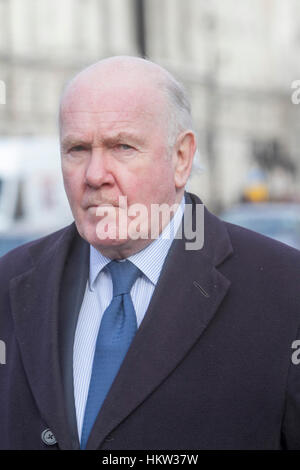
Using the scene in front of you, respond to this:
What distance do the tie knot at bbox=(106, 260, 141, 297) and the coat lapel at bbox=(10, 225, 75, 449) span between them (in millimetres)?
153

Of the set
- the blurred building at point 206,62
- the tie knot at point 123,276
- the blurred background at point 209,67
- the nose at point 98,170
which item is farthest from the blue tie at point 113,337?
the blurred building at point 206,62

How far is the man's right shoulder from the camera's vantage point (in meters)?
2.90

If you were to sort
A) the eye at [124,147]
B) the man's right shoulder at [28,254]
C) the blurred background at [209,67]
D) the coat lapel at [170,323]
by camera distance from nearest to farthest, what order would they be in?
the coat lapel at [170,323] < the eye at [124,147] < the man's right shoulder at [28,254] < the blurred background at [209,67]

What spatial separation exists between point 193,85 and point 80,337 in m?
38.5

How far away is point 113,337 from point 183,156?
51cm

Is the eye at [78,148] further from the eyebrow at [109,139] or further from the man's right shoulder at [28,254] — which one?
the man's right shoulder at [28,254]

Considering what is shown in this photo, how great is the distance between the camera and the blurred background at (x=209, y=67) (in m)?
29.9

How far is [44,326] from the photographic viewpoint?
8.79 ft

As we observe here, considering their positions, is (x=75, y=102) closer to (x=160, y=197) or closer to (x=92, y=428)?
(x=160, y=197)

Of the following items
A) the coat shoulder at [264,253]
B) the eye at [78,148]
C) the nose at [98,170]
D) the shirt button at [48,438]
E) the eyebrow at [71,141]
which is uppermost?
the eyebrow at [71,141]

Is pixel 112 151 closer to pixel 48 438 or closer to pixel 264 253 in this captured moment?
pixel 264 253

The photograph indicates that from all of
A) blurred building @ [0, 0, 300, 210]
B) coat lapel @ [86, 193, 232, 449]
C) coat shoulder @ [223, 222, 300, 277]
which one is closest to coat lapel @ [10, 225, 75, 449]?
coat lapel @ [86, 193, 232, 449]

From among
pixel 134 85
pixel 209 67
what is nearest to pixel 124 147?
pixel 134 85
